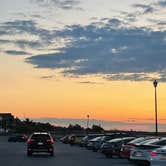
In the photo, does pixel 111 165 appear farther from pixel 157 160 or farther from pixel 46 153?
pixel 46 153

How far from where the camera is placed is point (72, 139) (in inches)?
2793

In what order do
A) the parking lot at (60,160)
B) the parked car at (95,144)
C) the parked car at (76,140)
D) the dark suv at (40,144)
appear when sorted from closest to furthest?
the parking lot at (60,160) → the dark suv at (40,144) → the parked car at (95,144) → the parked car at (76,140)

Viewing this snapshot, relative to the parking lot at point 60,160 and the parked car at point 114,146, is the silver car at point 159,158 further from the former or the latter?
the parked car at point 114,146

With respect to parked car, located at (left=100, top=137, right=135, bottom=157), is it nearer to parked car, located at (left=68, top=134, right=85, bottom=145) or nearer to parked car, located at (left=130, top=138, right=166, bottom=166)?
parked car, located at (left=130, top=138, right=166, bottom=166)


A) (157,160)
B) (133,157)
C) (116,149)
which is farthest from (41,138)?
(157,160)

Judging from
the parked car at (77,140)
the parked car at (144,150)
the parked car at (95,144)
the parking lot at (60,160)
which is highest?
the parked car at (77,140)

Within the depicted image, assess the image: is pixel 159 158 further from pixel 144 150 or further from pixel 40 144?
pixel 40 144

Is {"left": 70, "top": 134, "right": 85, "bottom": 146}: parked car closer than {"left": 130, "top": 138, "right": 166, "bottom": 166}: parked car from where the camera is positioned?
No

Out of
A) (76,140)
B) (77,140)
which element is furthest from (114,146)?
(76,140)

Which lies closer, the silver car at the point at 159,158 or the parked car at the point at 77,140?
the silver car at the point at 159,158

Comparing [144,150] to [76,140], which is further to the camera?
[76,140]

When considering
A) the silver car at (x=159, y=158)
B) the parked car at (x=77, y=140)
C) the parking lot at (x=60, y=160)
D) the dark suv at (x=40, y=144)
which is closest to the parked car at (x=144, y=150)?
the parking lot at (x=60, y=160)

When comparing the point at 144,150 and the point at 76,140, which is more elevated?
the point at 76,140

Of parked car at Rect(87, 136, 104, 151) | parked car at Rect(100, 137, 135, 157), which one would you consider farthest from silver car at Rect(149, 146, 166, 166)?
parked car at Rect(87, 136, 104, 151)
